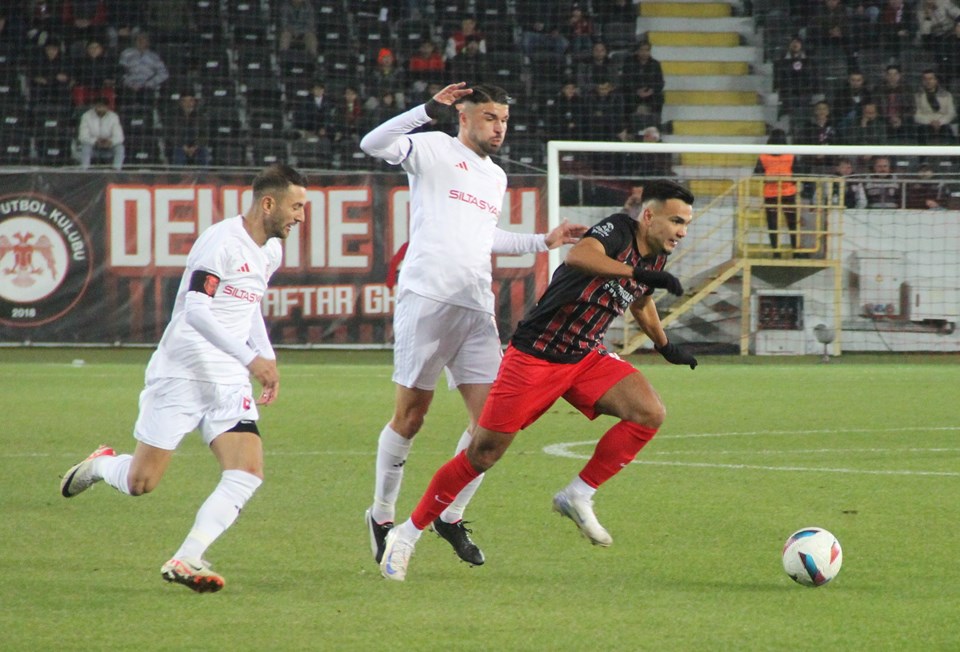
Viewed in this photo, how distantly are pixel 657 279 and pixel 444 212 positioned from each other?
3.82 feet

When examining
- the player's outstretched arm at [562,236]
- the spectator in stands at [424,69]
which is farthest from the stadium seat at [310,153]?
the player's outstretched arm at [562,236]

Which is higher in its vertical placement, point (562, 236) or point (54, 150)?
point (54, 150)

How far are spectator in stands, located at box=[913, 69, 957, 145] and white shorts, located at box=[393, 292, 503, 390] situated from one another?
1607cm

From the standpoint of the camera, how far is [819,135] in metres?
20.4

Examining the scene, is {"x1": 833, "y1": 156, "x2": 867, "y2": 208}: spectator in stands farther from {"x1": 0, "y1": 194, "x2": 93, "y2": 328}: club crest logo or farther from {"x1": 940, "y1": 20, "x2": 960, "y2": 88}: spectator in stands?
{"x1": 0, "y1": 194, "x2": 93, "y2": 328}: club crest logo

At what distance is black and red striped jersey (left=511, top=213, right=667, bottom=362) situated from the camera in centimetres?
595

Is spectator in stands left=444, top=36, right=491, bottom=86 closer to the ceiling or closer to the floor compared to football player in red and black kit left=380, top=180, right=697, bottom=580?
closer to the ceiling

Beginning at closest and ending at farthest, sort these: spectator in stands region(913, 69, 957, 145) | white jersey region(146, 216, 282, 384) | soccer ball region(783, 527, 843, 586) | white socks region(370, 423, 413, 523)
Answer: soccer ball region(783, 527, 843, 586) < white jersey region(146, 216, 282, 384) < white socks region(370, 423, 413, 523) < spectator in stands region(913, 69, 957, 145)

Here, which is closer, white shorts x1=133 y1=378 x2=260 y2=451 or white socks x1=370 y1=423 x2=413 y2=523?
white shorts x1=133 y1=378 x2=260 y2=451

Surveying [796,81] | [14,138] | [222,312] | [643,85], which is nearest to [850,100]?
[796,81]

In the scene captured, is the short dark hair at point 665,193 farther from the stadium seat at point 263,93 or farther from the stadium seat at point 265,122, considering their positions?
the stadium seat at point 263,93

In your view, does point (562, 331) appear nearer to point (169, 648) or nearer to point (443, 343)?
point (443, 343)

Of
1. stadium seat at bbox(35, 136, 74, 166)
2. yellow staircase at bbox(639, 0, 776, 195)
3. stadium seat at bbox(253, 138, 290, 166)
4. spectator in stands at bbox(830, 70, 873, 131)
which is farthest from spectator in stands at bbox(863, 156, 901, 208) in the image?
stadium seat at bbox(35, 136, 74, 166)

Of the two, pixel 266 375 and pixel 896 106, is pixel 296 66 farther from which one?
pixel 266 375
